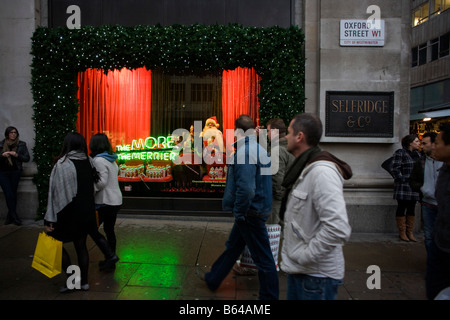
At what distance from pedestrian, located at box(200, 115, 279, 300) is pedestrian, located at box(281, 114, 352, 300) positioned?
45.4 inches

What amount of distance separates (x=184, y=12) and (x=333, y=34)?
3.18 meters

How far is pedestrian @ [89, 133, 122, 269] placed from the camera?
4.49 meters

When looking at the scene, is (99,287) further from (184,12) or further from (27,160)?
(184,12)

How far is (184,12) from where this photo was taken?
299 inches

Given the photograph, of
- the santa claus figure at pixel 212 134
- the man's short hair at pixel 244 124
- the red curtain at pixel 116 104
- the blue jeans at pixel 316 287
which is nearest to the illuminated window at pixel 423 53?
the santa claus figure at pixel 212 134

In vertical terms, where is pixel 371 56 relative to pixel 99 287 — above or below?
above

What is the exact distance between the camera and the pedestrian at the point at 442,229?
2779 millimetres

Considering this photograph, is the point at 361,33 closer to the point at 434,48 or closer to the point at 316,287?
the point at 316,287

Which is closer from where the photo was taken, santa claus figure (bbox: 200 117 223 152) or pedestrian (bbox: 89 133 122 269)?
pedestrian (bbox: 89 133 122 269)

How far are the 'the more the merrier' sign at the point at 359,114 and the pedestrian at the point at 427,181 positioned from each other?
7.15 ft

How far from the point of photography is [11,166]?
6.94 m

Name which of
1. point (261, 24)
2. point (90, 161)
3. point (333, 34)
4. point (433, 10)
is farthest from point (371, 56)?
point (433, 10)

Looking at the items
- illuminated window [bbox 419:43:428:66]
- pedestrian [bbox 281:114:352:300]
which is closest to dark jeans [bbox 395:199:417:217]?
pedestrian [bbox 281:114:352:300]

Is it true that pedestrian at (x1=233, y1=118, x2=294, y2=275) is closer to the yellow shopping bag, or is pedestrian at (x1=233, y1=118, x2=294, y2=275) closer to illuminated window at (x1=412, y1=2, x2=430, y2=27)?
the yellow shopping bag
